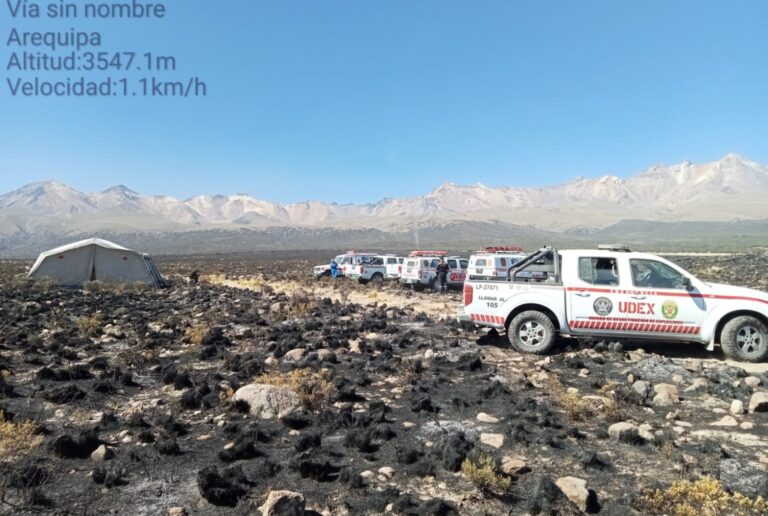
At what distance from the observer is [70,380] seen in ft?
24.9

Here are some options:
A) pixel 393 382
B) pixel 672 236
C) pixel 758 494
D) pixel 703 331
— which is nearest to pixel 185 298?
pixel 393 382

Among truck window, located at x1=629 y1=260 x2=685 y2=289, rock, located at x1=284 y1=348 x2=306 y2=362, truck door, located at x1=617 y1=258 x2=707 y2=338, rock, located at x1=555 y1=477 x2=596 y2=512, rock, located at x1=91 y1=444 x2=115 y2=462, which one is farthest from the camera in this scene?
rock, located at x1=284 y1=348 x2=306 y2=362

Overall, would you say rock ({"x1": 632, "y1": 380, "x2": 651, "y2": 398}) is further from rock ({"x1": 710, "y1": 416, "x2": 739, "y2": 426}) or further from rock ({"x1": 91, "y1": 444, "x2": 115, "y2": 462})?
rock ({"x1": 91, "y1": 444, "x2": 115, "y2": 462})

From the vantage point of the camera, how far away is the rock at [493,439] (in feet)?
16.7

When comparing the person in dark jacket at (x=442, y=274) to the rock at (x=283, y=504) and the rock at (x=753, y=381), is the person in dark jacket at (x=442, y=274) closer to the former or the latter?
the rock at (x=753, y=381)

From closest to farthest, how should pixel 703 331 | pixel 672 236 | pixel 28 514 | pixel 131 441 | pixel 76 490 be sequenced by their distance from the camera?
pixel 28 514 < pixel 76 490 < pixel 131 441 < pixel 703 331 < pixel 672 236

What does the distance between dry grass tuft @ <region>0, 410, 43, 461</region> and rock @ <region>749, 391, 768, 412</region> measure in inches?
322

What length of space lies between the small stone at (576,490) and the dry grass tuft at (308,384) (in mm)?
3195

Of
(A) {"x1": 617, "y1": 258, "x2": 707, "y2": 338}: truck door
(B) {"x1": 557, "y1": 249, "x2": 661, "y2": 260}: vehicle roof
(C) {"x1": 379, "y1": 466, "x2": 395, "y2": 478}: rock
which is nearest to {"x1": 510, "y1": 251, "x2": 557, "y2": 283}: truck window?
(B) {"x1": 557, "y1": 249, "x2": 661, "y2": 260}: vehicle roof

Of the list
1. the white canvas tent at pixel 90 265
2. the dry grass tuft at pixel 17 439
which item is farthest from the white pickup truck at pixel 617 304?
the white canvas tent at pixel 90 265

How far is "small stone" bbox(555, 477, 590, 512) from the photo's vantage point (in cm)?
383

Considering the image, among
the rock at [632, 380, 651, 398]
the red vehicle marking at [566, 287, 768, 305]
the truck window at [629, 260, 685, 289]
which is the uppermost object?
the truck window at [629, 260, 685, 289]

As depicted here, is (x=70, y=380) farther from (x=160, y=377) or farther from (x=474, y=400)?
(x=474, y=400)

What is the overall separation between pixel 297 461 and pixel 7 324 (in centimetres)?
1179
